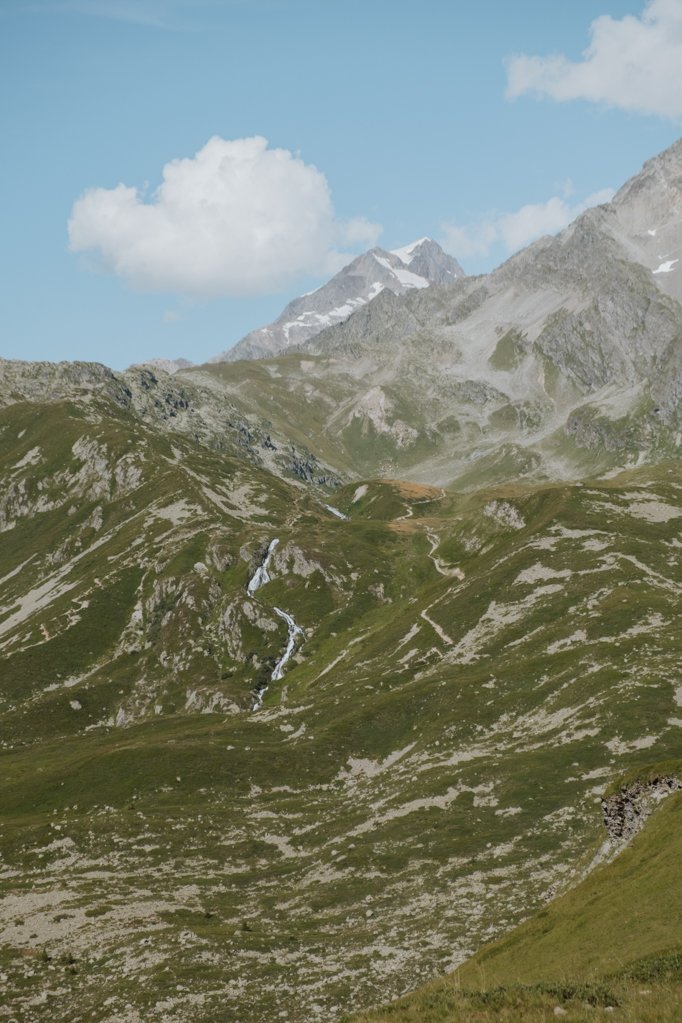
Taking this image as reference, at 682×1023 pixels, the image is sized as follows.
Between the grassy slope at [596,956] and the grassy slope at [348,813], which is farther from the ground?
the grassy slope at [596,956]

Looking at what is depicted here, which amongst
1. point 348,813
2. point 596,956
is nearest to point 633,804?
point 596,956

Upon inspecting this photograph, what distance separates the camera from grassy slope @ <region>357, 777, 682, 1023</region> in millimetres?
30609

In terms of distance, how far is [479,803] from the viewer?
104 metres

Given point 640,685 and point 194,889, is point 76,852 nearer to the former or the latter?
point 194,889

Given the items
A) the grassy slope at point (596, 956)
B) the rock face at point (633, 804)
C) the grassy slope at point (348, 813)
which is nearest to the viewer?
the grassy slope at point (596, 956)

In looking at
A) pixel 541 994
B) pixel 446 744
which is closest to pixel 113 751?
pixel 446 744

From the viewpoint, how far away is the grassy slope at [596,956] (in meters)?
30.6

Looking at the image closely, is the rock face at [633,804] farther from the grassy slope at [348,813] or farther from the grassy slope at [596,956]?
the grassy slope at [348,813]

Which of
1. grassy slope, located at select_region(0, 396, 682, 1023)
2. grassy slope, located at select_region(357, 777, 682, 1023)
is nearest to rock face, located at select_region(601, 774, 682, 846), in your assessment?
grassy slope, located at select_region(357, 777, 682, 1023)

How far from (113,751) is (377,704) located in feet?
153

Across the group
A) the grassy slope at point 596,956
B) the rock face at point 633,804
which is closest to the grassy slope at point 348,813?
the rock face at point 633,804

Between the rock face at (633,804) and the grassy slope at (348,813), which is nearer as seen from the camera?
the rock face at (633,804)

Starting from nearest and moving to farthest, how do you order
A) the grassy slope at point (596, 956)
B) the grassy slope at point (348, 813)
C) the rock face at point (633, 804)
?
the grassy slope at point (596, 956) < the rock face at point (633, 804) < the grassy slope at point (348, 813)

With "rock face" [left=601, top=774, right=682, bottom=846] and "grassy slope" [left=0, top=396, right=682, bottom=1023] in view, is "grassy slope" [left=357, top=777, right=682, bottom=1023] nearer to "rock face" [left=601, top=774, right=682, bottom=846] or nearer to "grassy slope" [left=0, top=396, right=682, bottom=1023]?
"rock face" [left=601, top=774, right=682, bottom=846]
